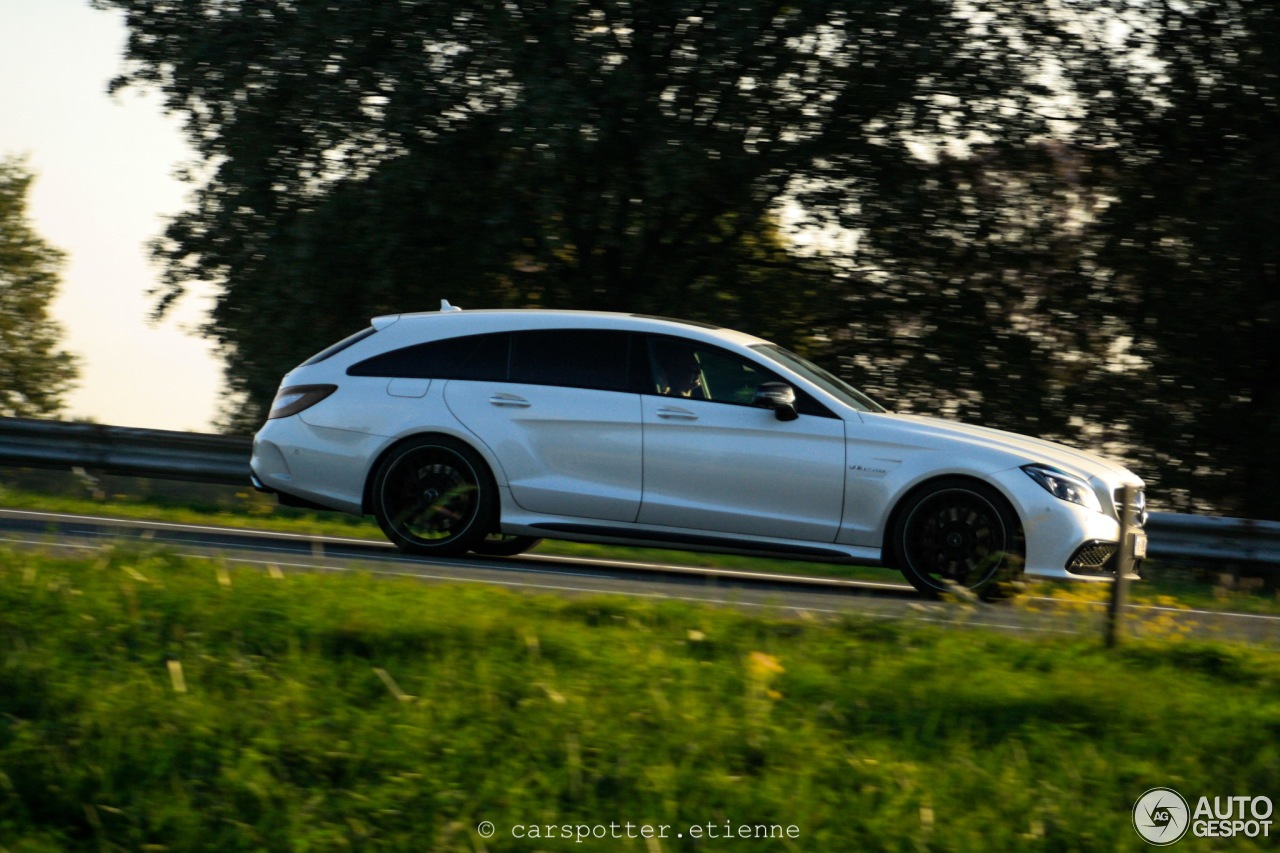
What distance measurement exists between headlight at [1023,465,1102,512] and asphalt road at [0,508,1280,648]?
64 centimetres

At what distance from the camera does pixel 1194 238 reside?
48.2ft

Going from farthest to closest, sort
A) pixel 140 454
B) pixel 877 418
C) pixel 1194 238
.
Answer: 1. pixel 1194 238
2. pixel 140 454
3. pixel 877 418

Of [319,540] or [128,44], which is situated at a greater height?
[128,44]

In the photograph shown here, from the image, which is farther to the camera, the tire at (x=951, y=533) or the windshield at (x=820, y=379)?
the windshield at (x=820, y=379)

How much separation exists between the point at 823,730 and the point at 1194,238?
37.3 ft

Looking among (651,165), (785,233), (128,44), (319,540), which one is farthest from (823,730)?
(128,44)

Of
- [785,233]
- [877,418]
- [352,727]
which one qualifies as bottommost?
[352,727]

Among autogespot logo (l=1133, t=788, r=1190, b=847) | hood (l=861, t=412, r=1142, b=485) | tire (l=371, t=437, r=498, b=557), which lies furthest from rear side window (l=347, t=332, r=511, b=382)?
autogespot logo (l=1133, t=788, r=1190, b=847)

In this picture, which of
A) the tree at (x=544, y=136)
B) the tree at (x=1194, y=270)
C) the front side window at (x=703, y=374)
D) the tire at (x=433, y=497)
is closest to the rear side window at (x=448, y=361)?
the tire at (x=433, y=497)

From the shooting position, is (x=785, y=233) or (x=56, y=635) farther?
(x=785, y=233)

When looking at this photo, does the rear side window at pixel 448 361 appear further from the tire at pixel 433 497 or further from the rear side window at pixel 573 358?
the tire at pixel 433 497

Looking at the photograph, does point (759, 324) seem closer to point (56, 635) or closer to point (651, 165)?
point (651, 165)

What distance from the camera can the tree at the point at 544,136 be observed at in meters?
14.4

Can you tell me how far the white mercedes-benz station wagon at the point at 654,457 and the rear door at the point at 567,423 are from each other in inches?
0.5
